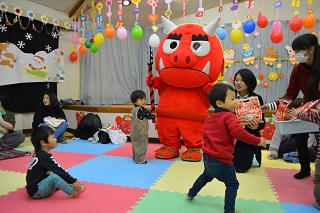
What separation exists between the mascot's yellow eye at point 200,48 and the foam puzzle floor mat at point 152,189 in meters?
1.42

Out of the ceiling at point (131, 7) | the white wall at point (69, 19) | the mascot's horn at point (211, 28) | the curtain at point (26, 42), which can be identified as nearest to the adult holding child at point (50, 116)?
the curtain at point (26, 42)

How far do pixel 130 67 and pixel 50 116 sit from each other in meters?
2.94

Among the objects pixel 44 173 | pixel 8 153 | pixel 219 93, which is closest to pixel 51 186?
pixel 44 173

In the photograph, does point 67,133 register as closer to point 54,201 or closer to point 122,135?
point 122,135

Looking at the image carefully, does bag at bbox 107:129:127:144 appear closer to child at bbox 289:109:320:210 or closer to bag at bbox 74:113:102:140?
bag at bbox 74:113:102:140

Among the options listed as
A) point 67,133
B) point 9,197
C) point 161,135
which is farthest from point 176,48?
point 67,133

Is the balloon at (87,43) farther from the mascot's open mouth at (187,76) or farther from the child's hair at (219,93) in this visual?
the child's hair at (219,93)

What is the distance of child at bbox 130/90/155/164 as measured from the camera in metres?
3.29

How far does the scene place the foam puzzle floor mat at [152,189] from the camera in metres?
2.11

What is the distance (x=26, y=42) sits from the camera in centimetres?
529

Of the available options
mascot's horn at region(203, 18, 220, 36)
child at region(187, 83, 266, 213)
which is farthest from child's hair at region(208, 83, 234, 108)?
mascot's horn at region(203, 18, 220, 36)

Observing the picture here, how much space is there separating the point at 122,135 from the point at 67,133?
133 cm

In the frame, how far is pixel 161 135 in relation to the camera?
3.70 m

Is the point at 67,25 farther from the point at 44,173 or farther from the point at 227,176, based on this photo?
the point at 227,176
